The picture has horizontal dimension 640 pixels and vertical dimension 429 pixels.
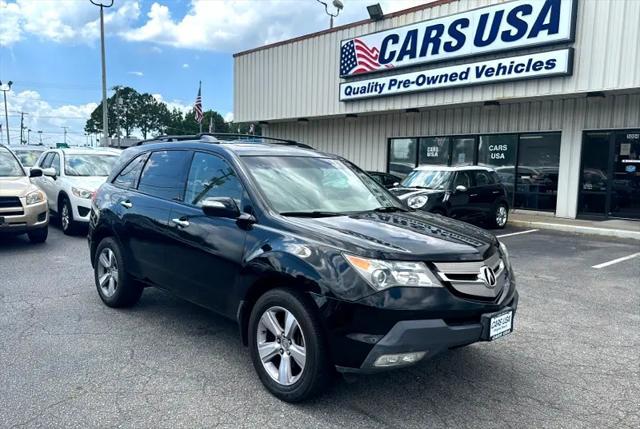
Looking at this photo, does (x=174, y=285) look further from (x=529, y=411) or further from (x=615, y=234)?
(x=615, y=234)

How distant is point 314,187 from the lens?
13.5 ft

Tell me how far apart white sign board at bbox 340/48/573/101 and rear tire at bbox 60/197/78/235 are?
10.1 meters

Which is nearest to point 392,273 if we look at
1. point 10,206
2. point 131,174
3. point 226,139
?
point 226,139

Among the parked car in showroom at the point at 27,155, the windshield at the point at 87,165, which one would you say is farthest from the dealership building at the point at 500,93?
the parked car in showroom at the point at 27,155

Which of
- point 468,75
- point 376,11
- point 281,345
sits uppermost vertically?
point 376,11

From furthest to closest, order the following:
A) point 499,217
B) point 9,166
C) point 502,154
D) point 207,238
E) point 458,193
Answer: point 502,154
point 499,217
point 458,193
point 9,166
point 207,238

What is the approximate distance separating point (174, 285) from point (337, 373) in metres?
1.81

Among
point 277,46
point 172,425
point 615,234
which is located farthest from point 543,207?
point 172,425

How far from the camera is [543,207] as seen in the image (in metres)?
14.3

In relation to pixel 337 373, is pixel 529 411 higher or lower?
lower

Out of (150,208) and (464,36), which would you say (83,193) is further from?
(464,36)

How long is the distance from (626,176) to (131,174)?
41.0ft

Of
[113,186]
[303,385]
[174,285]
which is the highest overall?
[113,186]

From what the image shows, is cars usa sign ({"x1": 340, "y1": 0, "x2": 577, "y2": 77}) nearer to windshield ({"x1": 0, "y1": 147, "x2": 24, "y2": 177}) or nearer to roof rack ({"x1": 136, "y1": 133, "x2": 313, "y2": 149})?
roof rack ({"x1": 136, "y1": 133, "x2": 313, "y2": 149})
